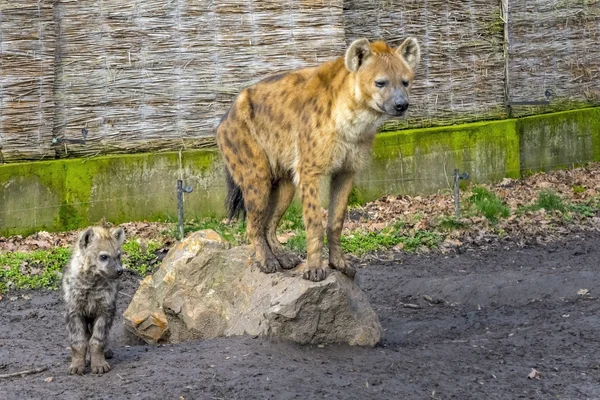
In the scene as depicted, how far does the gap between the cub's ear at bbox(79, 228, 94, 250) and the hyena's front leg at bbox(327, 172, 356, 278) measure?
1.49 meters

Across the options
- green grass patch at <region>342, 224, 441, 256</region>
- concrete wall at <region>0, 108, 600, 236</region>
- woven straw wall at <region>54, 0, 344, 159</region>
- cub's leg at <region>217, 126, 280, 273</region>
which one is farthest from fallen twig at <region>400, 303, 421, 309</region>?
woven straw wall at <region>54, 0, 344, 159</region>

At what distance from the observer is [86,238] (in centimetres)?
589

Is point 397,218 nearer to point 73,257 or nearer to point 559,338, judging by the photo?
point 559,338

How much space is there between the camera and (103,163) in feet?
32.7

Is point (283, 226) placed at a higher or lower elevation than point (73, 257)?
lower

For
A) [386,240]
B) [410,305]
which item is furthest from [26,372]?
[386,240]

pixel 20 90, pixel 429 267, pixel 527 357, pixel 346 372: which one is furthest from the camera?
pixel 20 90

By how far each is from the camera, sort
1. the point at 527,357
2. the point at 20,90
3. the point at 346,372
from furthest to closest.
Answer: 1. the point at 20,90
2. the point at 527,357
3. the point at 346,372

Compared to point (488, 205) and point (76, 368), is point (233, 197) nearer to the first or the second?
point (76, 368)

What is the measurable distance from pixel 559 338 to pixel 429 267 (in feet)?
7.31

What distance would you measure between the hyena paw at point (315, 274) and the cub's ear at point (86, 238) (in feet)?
4.29

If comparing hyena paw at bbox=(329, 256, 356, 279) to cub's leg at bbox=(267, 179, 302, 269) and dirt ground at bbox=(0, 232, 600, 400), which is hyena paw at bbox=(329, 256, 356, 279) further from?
dirt ground at bbox=(0, 232, 600, 400)

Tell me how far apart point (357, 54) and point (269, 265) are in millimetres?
1465

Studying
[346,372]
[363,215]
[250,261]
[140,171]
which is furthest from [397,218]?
[346,372]
